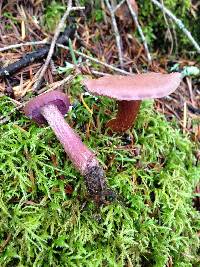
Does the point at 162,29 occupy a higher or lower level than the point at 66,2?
Result: lower

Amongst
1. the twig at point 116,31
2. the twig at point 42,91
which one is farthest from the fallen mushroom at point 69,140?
the twig at point 116,31

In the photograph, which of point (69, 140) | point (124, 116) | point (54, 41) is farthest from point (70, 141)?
point (54, 41)

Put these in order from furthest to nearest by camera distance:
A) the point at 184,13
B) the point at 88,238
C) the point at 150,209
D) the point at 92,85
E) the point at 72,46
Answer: the point at 184,13 → the point at 72,46 → the point at 150,209 → the point at 88,238 → the point at 92,85

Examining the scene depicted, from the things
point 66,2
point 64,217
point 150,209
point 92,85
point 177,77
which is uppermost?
point 66,2

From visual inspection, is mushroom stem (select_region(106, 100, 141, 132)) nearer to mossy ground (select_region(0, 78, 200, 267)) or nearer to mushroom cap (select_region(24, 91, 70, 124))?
mossy ground (select_region(0, 78, 200, 267))

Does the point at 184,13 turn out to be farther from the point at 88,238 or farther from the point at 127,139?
the point at 88,238

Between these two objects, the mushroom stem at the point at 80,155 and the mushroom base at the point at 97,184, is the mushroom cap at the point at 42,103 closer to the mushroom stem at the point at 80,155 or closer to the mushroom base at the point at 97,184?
the mushroom stem at the point at 80,155

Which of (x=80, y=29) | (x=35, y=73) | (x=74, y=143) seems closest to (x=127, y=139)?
(x=74, y=143)

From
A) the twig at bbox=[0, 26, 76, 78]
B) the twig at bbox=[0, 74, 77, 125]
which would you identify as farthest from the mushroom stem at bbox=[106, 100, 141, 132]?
the twig at bbox=[0, 26, 76, 78]

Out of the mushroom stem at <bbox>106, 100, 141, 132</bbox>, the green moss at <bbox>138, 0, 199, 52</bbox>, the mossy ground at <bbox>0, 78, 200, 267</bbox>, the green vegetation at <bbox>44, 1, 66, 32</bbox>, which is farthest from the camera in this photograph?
the green moss at <bbox>138, 0, 199, 52</bbox>
